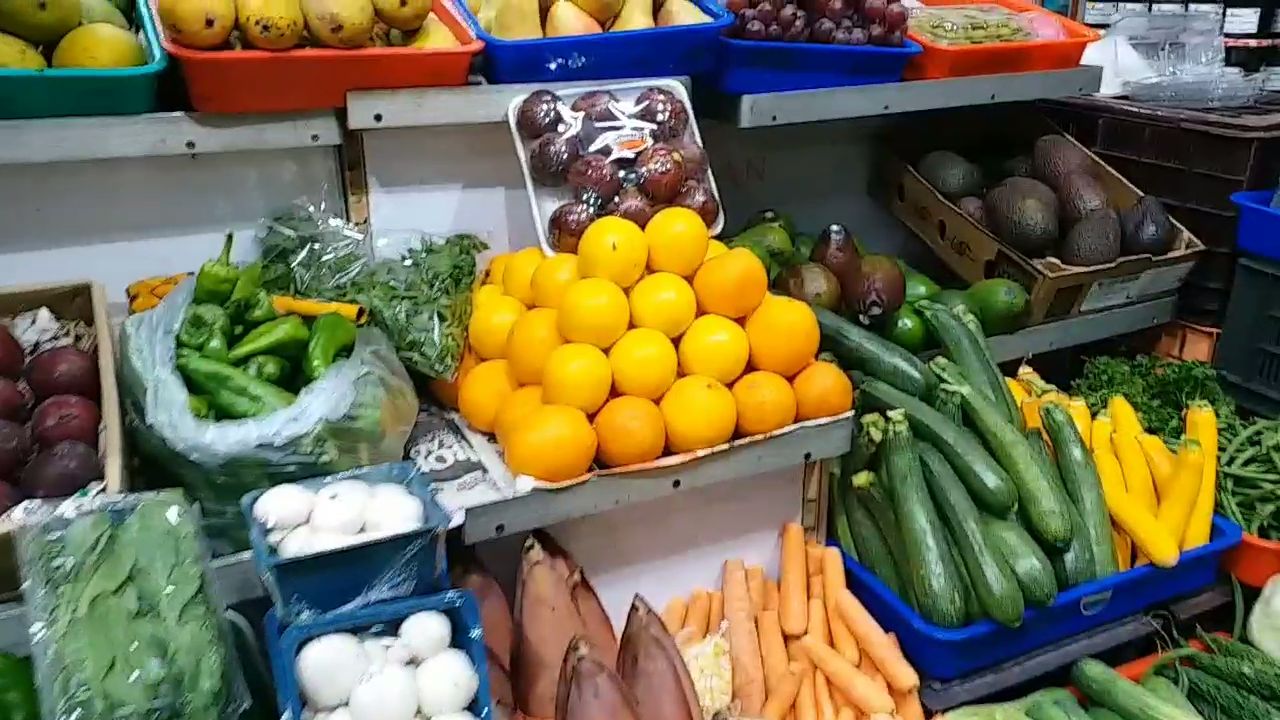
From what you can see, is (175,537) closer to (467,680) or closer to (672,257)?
(467,680)

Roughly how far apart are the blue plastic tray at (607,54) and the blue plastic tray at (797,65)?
5 cm

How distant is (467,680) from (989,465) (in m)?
1.01

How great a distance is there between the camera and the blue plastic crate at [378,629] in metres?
1.12

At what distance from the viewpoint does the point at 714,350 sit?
1.56 m

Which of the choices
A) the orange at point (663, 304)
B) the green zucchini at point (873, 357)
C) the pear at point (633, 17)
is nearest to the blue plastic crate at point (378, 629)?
the orange at point (663, 304)

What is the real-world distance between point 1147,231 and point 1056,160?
256 millimetres

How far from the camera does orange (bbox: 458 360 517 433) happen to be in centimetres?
162

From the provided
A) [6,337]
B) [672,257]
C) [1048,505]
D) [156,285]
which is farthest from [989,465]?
[6,337]

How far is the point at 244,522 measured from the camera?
1397 millimetres

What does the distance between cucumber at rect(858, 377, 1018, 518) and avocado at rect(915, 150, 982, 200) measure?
26.0 inches

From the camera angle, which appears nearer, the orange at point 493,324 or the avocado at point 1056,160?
the orange at point 493,324

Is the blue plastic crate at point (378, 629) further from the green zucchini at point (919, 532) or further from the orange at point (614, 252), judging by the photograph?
the green zucchini at point (919, 532)

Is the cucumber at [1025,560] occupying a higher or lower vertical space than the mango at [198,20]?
lower

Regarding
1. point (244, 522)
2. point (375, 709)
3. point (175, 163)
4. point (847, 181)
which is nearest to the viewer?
point (375, 709)
